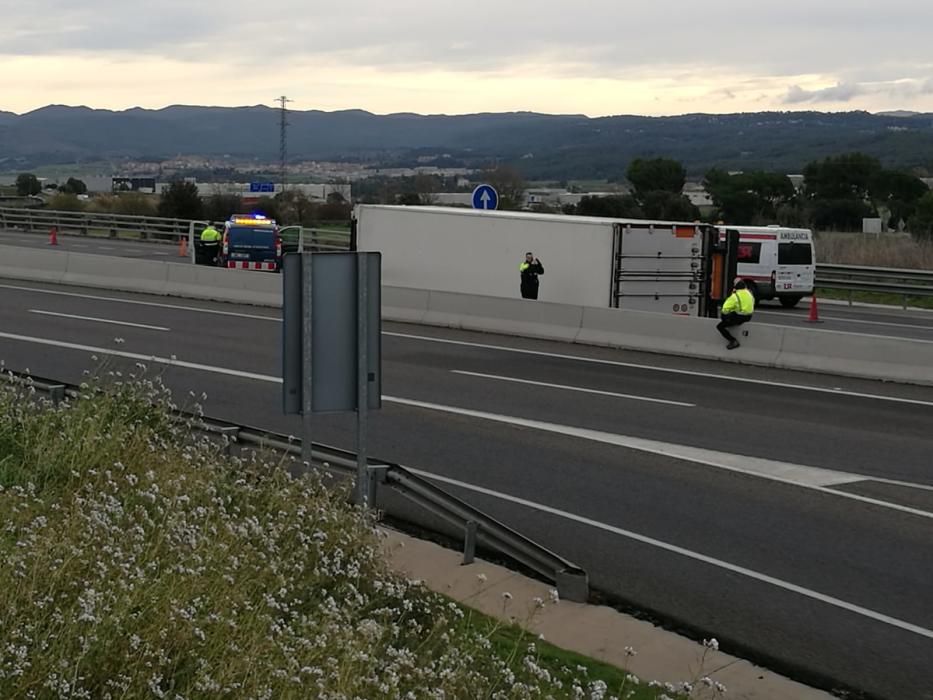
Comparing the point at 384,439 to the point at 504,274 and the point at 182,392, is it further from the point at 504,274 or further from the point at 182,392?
the point at 504,274

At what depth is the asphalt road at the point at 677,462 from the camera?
31.9 feet

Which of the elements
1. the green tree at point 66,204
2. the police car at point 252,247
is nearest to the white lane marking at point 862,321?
the police car at point 252,247

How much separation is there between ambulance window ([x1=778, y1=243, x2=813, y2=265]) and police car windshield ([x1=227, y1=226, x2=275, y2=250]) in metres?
15.6

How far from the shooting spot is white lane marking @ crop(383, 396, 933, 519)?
A: 13383 mm

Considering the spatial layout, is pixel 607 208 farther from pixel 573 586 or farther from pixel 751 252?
pixel 573 586

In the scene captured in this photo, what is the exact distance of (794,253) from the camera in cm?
4056

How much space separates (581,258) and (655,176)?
58.9 metres

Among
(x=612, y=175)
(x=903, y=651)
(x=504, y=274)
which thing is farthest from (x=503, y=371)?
(x=612, y=175)

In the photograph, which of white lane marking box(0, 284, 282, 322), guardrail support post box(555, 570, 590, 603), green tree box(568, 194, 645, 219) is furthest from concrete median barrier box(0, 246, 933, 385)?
green tree box(568, 194, 645, 219)

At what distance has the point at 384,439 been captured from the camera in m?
Answer: 15.7

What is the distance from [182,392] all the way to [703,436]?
720cm

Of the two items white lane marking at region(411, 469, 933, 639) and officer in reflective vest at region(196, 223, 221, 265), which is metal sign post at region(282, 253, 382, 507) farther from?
officer in reflective vest at region(196, 223, 221, 265)

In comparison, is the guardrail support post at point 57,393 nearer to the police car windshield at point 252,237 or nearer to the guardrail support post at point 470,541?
the guardrail support post at point 470,541

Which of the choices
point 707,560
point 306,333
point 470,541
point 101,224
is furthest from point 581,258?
point 101,224
